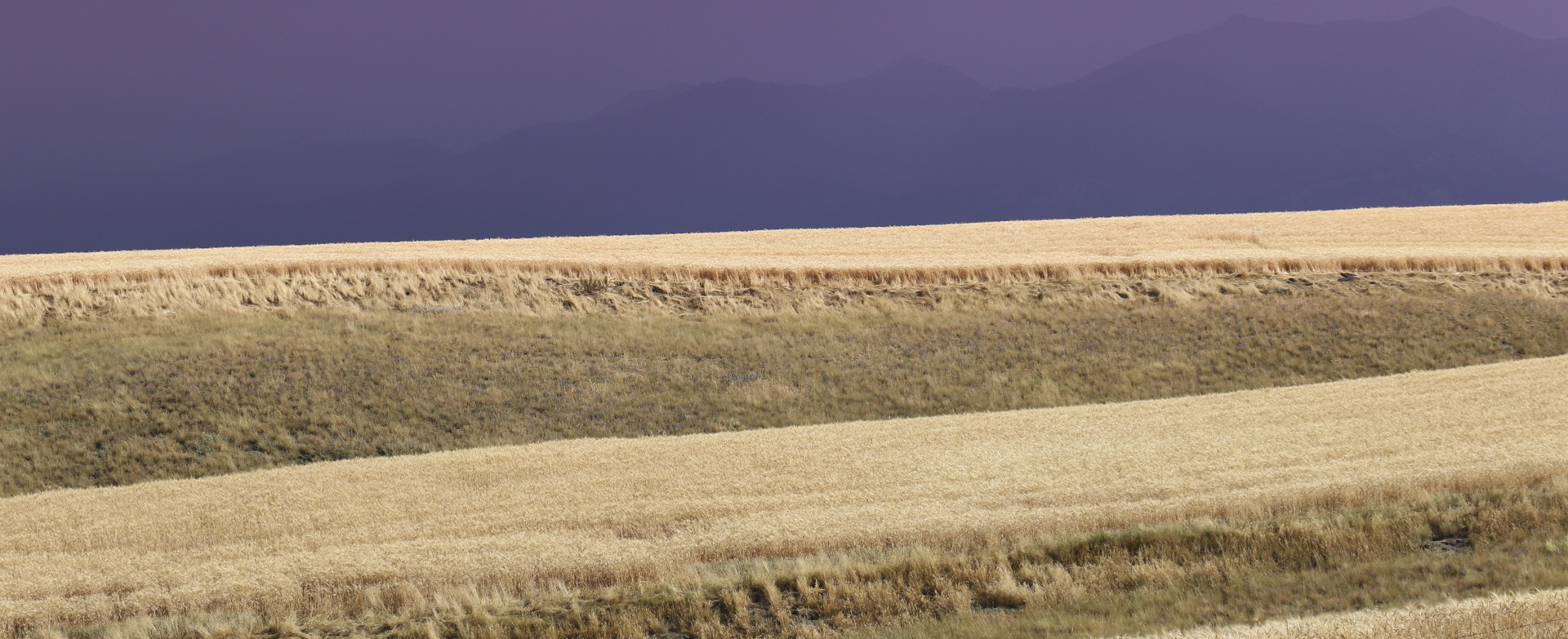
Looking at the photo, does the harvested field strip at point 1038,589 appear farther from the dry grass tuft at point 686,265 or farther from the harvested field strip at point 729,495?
the dry grass tuft at point 686,265

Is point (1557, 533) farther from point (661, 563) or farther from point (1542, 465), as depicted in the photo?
point (661, 563)

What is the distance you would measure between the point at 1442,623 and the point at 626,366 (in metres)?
18.7

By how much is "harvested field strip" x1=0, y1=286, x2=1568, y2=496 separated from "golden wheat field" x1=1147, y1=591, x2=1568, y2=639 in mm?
13836

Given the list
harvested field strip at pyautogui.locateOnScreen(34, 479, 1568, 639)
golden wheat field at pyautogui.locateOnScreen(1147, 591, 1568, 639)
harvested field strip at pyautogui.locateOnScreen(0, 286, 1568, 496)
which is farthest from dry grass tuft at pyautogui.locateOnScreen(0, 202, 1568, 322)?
golden wheat field at pyautogui.locateOnScreen(1147, 591, 1568, 639)

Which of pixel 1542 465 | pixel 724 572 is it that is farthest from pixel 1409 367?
pixel 724 572

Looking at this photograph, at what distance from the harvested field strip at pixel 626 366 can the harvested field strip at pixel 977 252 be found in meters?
2.79

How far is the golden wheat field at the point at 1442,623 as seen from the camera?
6.73m

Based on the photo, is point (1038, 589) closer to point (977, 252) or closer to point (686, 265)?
point (686, 265)

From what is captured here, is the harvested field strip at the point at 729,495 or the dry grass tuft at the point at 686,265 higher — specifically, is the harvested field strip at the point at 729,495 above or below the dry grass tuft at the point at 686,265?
below

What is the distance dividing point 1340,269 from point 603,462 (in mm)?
24863

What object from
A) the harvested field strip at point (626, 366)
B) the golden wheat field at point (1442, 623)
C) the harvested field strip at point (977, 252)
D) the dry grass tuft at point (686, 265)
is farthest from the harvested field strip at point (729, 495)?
the harvested field strip at point (977, 252)

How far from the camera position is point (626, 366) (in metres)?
23.9

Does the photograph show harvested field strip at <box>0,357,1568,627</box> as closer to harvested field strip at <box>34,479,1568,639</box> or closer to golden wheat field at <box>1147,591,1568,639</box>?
harvested field strip at <box>34,479,1568,639</box>

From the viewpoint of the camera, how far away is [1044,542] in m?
10.3
